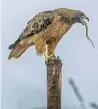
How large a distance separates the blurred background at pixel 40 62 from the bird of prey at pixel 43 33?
27 millimetres

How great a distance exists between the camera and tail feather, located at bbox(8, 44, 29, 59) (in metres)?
1.49

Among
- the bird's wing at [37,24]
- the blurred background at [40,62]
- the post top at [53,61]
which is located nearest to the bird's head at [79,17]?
the blurred background at [40,62]

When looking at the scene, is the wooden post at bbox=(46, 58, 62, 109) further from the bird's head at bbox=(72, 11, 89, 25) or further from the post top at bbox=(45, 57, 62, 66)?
the bird's head at bbox=(72, 11, 89, 25)

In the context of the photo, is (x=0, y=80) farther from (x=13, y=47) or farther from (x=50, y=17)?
(x=50, y=17)

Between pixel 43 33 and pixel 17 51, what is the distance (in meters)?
0.17

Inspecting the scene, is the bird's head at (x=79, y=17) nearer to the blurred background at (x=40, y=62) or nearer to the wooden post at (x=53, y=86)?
the blurred background at (x=40, y=62)

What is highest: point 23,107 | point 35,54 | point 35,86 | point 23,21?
point 23,21

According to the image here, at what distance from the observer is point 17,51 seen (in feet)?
4.93

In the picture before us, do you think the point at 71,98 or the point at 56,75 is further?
the point at 71,98

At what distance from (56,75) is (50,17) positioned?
307 millimetres

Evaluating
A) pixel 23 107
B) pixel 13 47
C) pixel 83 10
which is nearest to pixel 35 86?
pixel 23 107

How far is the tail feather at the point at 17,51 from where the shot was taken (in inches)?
58.7

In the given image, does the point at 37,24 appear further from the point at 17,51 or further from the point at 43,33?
the point at 17,51

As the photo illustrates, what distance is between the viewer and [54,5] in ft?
5.06
